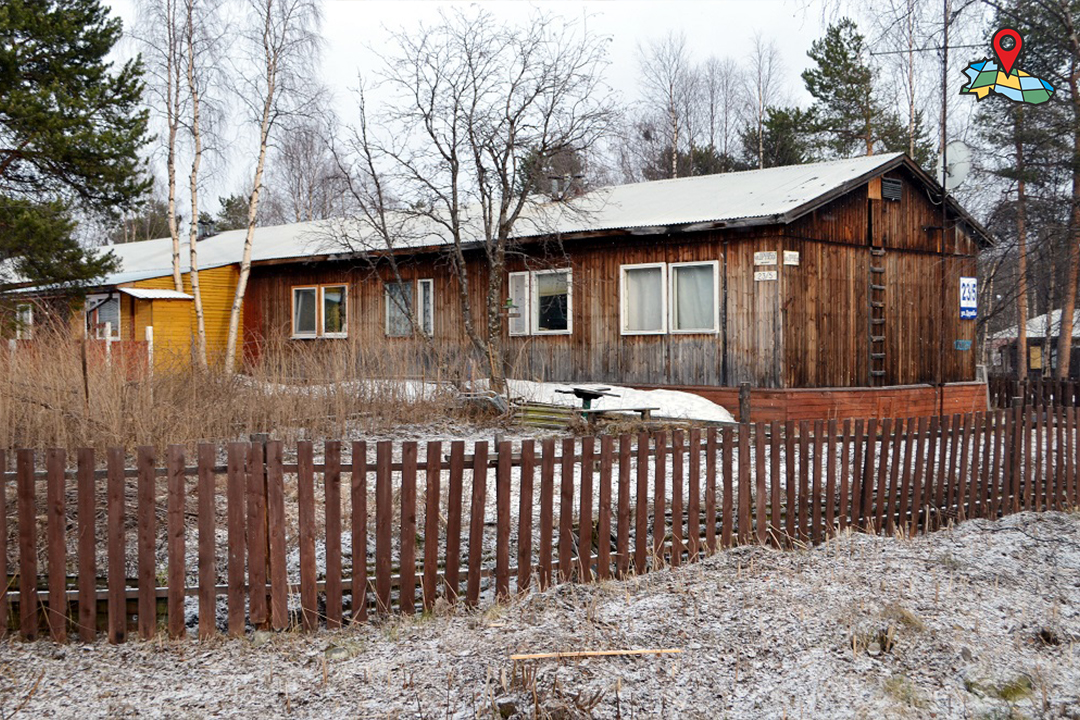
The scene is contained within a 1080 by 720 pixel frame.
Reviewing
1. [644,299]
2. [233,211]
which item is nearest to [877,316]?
[644,299]

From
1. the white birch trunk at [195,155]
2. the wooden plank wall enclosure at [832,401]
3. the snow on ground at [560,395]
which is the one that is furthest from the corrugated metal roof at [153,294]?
the wooden plank wall enclosure at [832,401]

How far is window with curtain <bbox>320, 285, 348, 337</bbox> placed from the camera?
22439 millimetres

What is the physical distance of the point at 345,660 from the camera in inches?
201

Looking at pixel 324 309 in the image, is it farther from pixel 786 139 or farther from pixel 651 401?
pixel 786 139

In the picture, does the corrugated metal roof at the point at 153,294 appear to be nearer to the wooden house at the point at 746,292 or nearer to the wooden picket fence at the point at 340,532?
the wooden house at the point at 746,292

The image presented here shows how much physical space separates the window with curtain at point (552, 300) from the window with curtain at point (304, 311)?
6.62 m

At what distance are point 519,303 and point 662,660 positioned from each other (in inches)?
574

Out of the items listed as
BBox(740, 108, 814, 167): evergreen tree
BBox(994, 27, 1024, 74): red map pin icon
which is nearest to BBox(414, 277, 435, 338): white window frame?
BBox(994, 27, 1024, 74): red map pin icon

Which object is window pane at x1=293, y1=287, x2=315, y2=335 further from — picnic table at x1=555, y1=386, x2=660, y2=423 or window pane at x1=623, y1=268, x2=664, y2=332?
picnic table at x1=555, y1=386, x2=660, y2=423

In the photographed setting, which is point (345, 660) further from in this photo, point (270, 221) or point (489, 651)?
point (270, 221)

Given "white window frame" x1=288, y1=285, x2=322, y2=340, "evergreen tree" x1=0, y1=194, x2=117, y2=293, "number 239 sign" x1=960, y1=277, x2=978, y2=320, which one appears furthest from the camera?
"white window frame" x1=288, y1=285, x2=322, y2=340

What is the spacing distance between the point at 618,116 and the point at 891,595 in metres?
12.5

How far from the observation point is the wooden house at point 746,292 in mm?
15711

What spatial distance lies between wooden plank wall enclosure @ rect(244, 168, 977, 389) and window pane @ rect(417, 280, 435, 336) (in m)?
0.16
